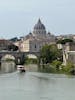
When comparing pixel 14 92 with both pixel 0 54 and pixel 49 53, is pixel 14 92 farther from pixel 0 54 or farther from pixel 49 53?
pixel 0 54

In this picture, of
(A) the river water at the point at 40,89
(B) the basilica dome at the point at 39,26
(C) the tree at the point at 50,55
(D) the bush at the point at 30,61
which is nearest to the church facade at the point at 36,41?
(B) the basilica dome at the point at 39,26

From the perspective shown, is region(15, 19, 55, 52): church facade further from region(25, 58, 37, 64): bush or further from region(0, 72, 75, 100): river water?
region(0, 72, 75, 100): river water

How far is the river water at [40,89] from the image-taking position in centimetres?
2170

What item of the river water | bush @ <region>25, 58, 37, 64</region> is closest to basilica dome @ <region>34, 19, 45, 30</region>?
bush @ <region>25, 58, 37, 64</region>

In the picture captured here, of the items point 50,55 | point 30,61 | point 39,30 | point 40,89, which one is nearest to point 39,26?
point 39,30

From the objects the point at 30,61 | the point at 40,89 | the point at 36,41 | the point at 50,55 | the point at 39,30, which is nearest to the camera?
the point at 40,89

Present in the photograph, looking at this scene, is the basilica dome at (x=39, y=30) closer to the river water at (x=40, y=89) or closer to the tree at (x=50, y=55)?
the tree at (x=50, y=55)

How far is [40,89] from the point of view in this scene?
2456cm

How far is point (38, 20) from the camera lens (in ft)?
299

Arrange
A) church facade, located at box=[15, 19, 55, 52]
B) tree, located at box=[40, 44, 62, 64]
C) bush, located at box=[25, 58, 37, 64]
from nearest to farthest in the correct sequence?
tree, located at box=[40, 44, 62, 64] < bush, located at box=[25, 58, 37, 64] < church facade, located at box=[15, 19, 55, 52]

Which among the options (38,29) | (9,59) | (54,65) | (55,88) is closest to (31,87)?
(55,88)

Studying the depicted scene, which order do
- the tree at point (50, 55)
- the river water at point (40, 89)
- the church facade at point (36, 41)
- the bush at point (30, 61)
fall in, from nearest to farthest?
the river water at point (40, 89)
the tree at point (50, 55)
the bush at point (30, 61)
the church facade at point (36, 41)

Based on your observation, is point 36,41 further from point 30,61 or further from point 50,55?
point 50,55

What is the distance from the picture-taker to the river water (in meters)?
21.7
